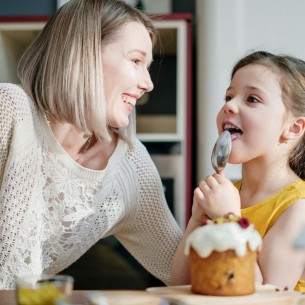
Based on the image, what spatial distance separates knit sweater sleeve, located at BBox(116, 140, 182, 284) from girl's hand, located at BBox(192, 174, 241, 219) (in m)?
0.44

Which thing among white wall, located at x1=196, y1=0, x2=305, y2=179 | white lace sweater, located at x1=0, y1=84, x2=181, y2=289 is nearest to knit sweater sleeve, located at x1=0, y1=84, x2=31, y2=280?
white lace sweater, located at x1=0, y1=84, x2=181, y2=289

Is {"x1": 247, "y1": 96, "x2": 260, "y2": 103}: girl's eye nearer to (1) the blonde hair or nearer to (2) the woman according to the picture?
(1) the blonde hair

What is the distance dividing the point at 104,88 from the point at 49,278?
0.85 meters

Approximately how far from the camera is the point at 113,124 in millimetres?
1602

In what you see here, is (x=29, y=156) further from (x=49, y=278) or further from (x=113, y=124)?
(x=49, y=278)

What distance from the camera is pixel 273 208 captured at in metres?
1.35

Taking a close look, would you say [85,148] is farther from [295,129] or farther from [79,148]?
[295,129]

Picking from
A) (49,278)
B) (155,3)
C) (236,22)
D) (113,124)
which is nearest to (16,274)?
(113,124)

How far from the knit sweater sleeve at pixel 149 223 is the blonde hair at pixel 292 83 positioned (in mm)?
365

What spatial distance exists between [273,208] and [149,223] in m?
0.43

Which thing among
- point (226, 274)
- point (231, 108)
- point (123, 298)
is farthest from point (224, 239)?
point (231, 108)

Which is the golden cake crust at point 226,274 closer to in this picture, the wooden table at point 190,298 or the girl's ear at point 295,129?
the wooden table at point 190,298

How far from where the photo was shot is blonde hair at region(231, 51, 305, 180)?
56.6 inches

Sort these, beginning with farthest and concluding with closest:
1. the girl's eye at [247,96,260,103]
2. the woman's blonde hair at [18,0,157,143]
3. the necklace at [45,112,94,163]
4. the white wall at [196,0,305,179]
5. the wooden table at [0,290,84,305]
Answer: the white wall at [196,0,305,179]
the necklace at [45,112,94,163]
the woman's blonde hair at [18,0,157,143]
the girl's eye at [247,96,260,103]
the wooden table at [0,290,84,305]
